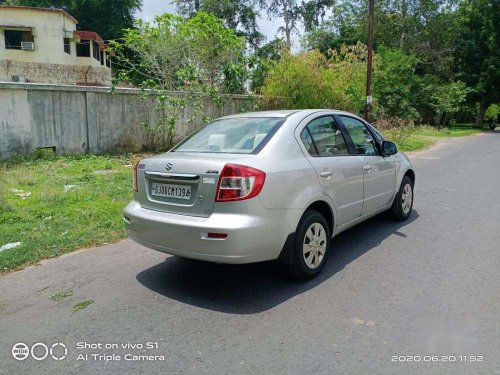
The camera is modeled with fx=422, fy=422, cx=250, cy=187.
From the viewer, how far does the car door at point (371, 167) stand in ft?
16.4

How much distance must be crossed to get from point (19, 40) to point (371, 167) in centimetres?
3145

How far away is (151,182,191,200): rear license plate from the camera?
12.2 ft

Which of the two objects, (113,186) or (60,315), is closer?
(60,315)

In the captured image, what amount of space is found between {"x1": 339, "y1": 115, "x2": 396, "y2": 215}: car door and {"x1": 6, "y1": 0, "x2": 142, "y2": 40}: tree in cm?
3885

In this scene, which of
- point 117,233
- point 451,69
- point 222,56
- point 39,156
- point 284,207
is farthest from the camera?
point 451,69

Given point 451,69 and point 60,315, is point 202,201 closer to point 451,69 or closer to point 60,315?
point 60,315

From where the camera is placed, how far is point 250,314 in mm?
3441

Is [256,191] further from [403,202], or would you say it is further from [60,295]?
[403,202]

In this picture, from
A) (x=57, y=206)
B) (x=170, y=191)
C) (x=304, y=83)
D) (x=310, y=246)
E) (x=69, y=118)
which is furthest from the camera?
(x=304, y=83)

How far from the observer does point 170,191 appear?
3850 millimetres

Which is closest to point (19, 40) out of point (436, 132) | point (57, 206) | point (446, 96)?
point (57, 206)

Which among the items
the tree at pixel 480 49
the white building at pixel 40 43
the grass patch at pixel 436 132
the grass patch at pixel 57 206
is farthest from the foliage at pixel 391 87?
the grass patch at pixel 57 206

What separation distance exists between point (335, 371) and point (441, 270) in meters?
2.15

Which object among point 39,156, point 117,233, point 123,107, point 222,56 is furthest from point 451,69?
point 117,233
